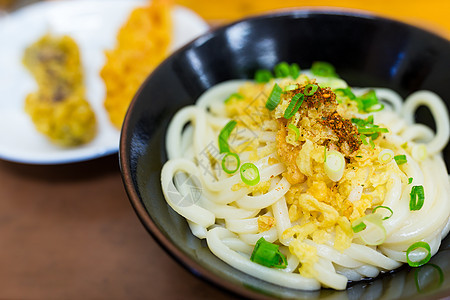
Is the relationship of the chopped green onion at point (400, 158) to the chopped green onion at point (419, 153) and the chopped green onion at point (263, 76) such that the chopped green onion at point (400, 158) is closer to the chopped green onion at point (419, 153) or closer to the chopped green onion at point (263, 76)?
the chopped green onion at point (419, 153)

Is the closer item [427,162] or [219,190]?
[219,190]

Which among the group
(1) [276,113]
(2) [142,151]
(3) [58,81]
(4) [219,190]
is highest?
(1) [276,113]

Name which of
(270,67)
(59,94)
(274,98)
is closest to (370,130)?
(274,98)

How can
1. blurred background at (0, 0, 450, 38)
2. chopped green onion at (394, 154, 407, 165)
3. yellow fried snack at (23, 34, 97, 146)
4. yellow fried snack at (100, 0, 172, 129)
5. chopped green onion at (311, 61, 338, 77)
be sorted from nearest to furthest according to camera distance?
chopped green onion at (394, 154, 407, 165) → chopped green onion at (311, 61, 338, 77) → yellow fried snack at (23, 34, 97, 146) → yellow fried snack at (100, 0, 172, 129) → blurred background at (0, 0, 450, 38)

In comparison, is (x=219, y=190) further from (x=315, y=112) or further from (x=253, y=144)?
(x=315, y=112)

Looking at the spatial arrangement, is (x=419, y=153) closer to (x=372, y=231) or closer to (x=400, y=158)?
(x=400, y=158)

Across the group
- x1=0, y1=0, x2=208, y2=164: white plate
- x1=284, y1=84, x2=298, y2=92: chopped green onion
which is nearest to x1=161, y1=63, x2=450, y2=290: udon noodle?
x1=284, y1=84, x2=298, y2=92: chopped green onion

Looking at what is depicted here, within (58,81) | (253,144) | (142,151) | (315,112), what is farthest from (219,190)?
(58,81)

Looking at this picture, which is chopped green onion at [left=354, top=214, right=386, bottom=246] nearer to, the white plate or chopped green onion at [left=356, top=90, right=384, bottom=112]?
chopped green onion at [left=356, top=90, right=384, bottom=112]
